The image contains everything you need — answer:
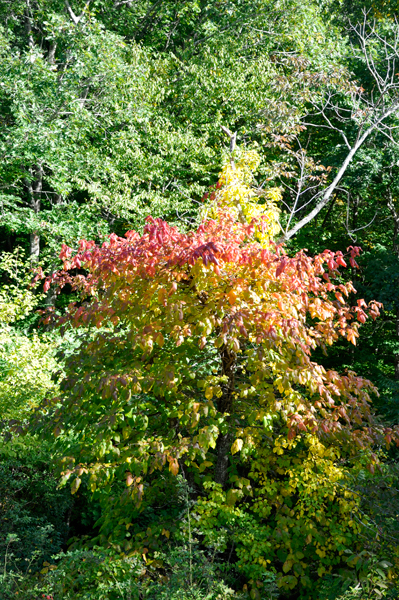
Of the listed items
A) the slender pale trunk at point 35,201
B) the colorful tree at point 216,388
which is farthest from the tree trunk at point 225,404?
the slender pale trunk at point 35,201

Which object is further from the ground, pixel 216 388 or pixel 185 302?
pixel 185 302

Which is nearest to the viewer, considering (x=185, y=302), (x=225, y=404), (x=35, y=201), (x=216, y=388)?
(x=185, y=302)

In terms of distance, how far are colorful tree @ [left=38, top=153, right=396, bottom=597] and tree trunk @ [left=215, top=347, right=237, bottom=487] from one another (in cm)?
1

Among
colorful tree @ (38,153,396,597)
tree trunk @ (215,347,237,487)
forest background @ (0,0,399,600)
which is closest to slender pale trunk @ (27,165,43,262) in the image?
forest background @ (0,0,399,600)

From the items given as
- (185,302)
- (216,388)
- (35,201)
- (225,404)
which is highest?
(185,302)

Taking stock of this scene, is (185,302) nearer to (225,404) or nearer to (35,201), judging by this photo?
(225,404)

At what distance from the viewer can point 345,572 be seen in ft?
10.5

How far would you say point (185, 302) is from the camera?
3.21 metres

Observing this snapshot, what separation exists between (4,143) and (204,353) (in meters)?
6.53

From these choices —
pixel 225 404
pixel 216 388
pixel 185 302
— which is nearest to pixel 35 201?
pixel 225 404

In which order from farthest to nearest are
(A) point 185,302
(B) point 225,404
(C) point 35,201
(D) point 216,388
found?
(C) point 35,201
(B) point 225,404
(D) point 216,388
(A) point 185,302

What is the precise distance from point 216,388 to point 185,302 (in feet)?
2.13

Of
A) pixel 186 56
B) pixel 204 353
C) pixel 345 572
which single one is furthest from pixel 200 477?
pixel 186 56

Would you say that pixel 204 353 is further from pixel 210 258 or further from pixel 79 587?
pixel 79 587
